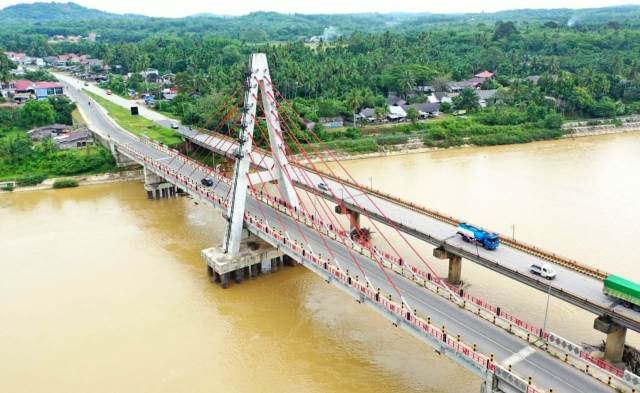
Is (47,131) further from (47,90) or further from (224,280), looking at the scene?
(224,280)

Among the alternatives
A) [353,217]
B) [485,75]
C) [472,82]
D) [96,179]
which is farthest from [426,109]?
[353,217]

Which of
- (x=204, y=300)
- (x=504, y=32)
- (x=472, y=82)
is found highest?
(x=504, y=32)

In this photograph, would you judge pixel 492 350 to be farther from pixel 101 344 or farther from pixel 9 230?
pixel 9 230

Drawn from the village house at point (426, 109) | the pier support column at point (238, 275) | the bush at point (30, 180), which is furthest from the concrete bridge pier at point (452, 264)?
the village house at point (426, 109)

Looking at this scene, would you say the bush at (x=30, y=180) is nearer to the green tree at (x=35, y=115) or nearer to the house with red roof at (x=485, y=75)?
the green tree at (x=35, y=115)

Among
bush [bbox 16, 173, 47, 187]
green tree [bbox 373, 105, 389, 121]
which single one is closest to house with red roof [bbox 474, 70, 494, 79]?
green tree [bbox 373, 105, 389, 121]

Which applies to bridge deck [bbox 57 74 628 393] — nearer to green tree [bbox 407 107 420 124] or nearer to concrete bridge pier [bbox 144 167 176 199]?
concrete bridge pier [bbox 144 167 176 199]
